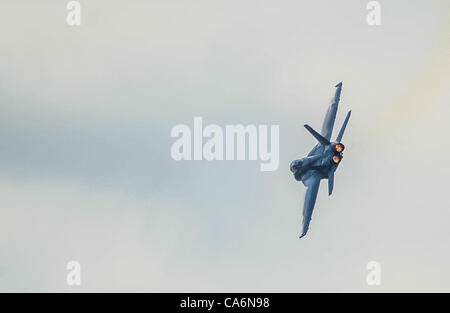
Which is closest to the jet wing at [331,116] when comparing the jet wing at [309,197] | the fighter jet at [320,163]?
the fighter jet at [320,163]

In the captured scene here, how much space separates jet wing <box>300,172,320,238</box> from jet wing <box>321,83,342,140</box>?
22.2 feet

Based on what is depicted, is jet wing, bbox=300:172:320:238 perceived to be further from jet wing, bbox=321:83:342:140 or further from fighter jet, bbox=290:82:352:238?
jet wing, bbox=321:83:342:140

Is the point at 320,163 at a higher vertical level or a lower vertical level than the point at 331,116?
lower

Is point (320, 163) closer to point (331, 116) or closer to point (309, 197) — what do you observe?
point (309, 197)

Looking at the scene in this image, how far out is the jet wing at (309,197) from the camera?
115 meters

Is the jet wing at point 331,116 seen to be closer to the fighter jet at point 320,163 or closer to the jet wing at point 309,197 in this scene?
the fighter jet at point 320,163

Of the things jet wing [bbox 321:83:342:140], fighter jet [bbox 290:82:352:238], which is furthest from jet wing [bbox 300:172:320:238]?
jet wing [bbox 321:83:342:140]

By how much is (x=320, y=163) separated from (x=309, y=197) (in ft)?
28.6

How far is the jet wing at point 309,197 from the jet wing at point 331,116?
6779 mm

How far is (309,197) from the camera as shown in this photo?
11912 cm

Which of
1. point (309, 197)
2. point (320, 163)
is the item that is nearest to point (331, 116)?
point (309, 197)
